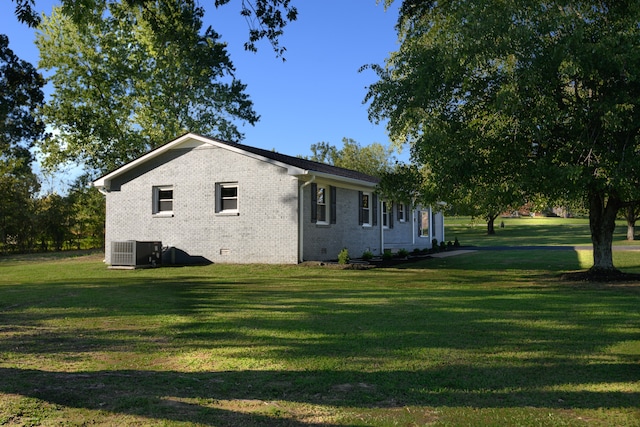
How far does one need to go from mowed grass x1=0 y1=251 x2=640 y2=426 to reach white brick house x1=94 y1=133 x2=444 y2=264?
7.09 m

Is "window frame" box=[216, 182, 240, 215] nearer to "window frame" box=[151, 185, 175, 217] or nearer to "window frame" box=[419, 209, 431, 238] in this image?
"window frame" box=[151, 185, 175, 217]

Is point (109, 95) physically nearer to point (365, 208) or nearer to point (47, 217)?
point (47, 217)

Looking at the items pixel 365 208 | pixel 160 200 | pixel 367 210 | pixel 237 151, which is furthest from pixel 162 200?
pixel 367 210

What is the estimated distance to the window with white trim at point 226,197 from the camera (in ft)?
64.4

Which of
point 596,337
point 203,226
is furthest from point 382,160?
point 596,337

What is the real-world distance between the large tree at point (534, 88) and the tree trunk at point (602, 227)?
2.93ft

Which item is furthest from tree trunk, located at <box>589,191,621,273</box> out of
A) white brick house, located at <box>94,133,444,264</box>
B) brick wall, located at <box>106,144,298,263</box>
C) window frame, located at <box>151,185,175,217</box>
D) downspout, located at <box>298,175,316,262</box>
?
window frame, located at <box>151,185,175,217</box>

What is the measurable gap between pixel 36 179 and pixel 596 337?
1512 inches

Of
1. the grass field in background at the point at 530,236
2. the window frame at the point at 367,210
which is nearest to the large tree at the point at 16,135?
the window frame at the point at 367,210

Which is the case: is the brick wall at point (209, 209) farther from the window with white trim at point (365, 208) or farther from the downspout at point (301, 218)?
the window with white trim at point (365, 208)

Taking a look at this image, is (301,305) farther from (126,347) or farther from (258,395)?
(258,395)

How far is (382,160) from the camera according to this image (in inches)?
2410

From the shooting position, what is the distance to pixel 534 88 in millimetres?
11977

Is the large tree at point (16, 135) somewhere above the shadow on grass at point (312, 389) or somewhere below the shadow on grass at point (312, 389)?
above
